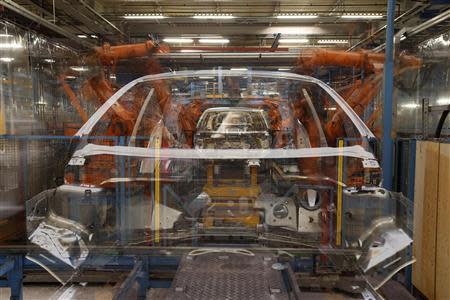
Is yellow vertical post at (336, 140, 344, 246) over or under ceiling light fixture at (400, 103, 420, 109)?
under

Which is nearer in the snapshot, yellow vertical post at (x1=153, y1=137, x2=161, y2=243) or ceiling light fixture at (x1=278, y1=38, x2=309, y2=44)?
yellow vertical post at (x1=153, y1=137, x2=161, y2=243)

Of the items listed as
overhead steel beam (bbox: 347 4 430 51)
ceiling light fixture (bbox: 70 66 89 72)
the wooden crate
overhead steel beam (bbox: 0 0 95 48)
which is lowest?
the wooden crate

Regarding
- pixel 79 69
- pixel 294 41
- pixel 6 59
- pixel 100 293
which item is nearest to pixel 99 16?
pixel 79 69

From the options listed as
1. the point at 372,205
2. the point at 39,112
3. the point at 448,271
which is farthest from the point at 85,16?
the point at 448,271

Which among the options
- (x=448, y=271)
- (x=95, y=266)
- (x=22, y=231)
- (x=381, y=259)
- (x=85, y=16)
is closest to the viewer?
(x=381, y=259)

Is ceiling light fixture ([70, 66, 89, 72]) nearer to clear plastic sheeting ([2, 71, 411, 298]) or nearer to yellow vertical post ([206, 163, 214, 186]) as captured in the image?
clear plastic sheeting ([2, 71, 411, 298])

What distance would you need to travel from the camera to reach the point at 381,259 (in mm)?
2514

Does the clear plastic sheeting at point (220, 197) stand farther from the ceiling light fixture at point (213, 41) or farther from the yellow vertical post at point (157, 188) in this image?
the ceiling light fixture at point (213, 41)

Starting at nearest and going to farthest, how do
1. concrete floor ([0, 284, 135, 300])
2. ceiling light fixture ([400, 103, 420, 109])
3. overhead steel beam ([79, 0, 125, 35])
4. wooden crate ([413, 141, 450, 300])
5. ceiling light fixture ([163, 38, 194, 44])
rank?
concrete floor ([0, 284, 135, 300]) < wooden crate ([413, 141, 450, 300]) < overhead steel beam ([79, 0, 125, 35]) < ceiling light fixture ([400, 103, 420, 109]) < ceiling light fixture ([163, 38, 194, 44])

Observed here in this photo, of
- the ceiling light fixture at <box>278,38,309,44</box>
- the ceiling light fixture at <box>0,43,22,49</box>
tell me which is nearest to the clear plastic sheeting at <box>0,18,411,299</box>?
the ceiling light fixture at <box>0,43,22,49</box>

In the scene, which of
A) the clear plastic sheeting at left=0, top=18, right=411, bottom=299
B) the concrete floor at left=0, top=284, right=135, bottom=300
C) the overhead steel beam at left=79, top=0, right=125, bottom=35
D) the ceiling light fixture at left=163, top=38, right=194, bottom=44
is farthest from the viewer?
the ceiling light fixture at left=163, top=38, right=194, bottom=44

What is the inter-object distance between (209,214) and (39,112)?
4229 mm

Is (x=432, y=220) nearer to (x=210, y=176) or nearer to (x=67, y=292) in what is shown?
(x=210, y=176)

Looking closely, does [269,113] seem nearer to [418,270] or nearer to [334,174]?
[334,174]
